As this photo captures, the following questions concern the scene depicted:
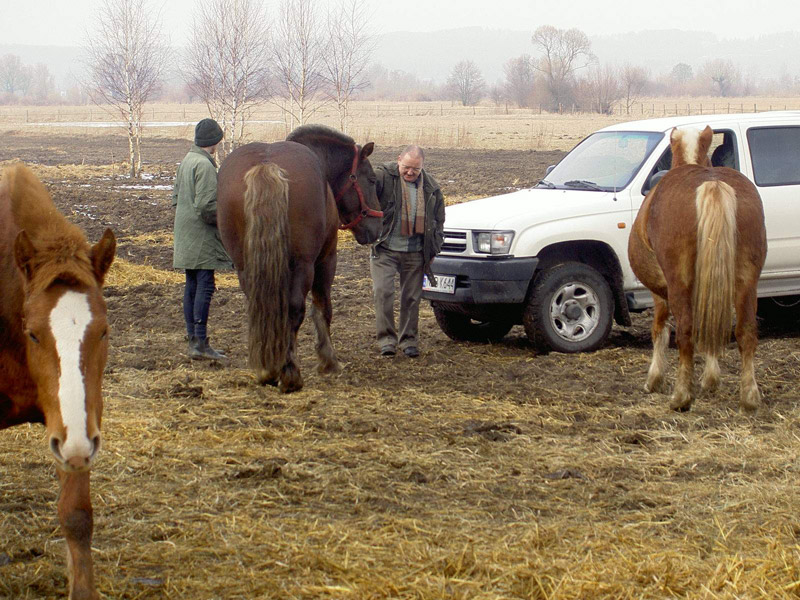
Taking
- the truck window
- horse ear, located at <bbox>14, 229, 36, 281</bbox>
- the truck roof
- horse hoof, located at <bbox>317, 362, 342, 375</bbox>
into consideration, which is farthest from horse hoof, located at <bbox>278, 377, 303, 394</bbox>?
the truck window

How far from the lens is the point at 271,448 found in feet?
17.9

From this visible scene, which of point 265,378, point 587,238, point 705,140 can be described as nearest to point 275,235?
point 265,378

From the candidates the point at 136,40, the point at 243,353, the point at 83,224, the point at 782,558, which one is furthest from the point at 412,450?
the point at 136,40

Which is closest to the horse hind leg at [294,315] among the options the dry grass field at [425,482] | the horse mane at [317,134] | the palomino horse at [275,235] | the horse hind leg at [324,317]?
the palomino horse at [275,235]

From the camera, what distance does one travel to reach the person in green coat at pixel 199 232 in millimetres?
7723

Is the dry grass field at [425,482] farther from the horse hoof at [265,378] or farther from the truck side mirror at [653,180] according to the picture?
the truck side mirror at [653,180]

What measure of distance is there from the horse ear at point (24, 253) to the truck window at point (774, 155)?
22.4 ft

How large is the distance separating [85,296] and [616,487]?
2762mm

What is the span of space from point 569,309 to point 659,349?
48.0 inches

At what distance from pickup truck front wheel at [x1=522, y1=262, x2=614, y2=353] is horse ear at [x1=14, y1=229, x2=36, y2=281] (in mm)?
5218

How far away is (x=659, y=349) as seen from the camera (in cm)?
699

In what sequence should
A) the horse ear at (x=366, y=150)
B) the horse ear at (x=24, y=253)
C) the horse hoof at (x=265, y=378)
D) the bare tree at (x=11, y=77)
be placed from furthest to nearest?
the bare tree at (x=11, y=77) → the horse ear at (x=366, y=150) → the horse hoof at (x=265, y=378) → the horse ear at (x=24, y=253)

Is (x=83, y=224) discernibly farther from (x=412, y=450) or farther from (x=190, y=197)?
(x=412, y=450)

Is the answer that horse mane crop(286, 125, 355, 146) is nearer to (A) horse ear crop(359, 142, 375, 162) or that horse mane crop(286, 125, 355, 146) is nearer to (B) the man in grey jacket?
(A) horse ear crop(359, 142, 375, 162)
